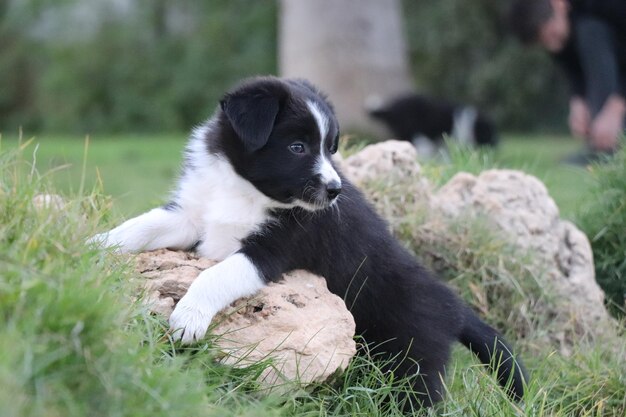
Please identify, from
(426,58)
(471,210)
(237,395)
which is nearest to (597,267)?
(471,210)

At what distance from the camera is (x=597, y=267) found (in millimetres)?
5320

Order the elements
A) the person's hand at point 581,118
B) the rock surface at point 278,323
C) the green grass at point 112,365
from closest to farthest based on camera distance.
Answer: the green grass at point 112,365 < the rock surface at point 278,323 < the person's hand at point 581,118

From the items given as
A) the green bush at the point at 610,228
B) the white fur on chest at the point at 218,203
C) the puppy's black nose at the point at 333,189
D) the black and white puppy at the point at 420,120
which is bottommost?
the black and white puppy at the point at 420,120

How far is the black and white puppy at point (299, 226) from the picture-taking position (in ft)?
11.7

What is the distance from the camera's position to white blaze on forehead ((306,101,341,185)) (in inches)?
140

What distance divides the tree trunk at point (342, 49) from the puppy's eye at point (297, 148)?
8468mm

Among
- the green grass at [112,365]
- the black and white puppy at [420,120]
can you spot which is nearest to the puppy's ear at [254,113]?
the green grass at [112,365]

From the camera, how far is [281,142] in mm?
3633

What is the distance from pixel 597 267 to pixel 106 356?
145 inches

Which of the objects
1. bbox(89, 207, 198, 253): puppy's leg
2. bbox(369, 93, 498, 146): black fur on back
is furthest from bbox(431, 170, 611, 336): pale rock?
bbox(369, 93, 498, 146): black fur on back

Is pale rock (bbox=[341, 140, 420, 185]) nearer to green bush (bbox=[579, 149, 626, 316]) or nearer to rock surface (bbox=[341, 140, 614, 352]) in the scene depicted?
rock surface (bbox=[341, 140, 614, 352])

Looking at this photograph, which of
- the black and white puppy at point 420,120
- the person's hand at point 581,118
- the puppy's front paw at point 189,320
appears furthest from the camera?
the black and white puppy at point 420,120

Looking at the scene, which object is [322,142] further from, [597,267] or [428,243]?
[597,267]

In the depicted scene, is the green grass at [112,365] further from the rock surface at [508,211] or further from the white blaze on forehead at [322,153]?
the white blaze on forehead at [322,153]
